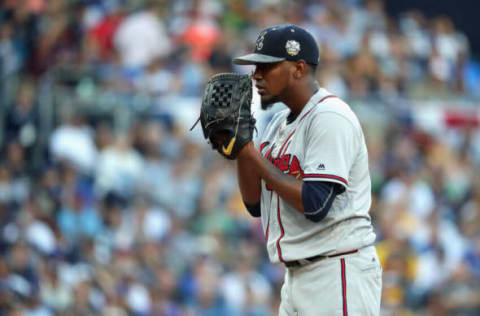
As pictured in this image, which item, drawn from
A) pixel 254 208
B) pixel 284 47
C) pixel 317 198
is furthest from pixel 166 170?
pixel 317 198

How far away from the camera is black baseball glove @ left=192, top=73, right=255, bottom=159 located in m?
3.38

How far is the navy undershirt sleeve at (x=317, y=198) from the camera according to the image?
3.35 m

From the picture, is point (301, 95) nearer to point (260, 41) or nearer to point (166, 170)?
point (260, 41)

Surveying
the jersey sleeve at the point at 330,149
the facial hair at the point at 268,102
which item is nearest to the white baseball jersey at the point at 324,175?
the jersey sleeve at the point at 330,149

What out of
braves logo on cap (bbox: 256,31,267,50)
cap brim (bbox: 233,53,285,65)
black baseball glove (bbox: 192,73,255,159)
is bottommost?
black baseball glove (bbox: 192,73,255,159)

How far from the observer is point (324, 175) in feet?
11.0

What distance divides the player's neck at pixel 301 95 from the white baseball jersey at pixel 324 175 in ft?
0.07

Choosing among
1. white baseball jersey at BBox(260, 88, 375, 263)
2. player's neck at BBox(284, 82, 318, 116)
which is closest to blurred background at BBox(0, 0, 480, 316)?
white baseball jersey at BBox(260, 88, 375, 263)

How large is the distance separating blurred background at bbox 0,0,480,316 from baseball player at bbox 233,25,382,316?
12.3 feet

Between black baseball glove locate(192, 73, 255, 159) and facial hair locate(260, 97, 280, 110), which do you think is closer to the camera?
black baseball glove locate(192, 73, 255, 159)

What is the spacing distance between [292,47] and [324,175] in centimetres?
55

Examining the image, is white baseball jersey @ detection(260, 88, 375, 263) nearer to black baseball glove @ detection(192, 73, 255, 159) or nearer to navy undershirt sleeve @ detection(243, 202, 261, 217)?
navy undershirt sleeve @ detection(243, 202, 261, 217)

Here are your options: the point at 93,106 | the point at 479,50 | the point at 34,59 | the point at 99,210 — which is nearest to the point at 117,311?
the point at 99,210

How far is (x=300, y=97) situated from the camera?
3.58 m
